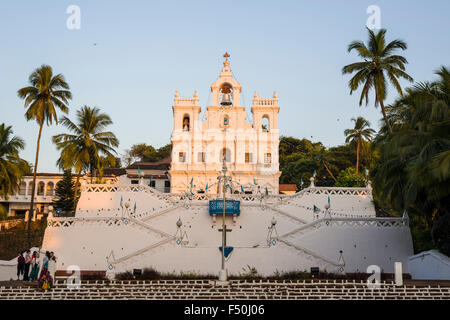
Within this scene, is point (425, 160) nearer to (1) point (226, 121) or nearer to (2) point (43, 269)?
(2) point (43, 269)

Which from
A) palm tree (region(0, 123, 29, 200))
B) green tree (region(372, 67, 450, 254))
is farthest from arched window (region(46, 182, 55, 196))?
green tree (region(372, 67, 450, 254))

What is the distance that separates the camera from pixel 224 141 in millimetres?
50000

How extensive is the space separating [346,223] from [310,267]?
4608mm

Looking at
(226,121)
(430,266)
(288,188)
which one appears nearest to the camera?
(430,266)

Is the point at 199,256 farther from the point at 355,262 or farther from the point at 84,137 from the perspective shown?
the point at 84,137

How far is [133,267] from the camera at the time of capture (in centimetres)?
2539

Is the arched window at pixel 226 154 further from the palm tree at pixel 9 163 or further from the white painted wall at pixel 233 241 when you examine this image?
the palm tree at pixel 9 163

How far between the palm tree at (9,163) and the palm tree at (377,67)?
22592 millimetres

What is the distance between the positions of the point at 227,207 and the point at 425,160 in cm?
1531

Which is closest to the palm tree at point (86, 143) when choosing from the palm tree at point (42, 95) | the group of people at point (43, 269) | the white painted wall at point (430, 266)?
the palm tree at point (42, 95)

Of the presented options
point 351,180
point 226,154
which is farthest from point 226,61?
point 351,180

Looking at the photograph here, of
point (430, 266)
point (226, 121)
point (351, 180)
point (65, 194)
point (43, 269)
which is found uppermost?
point (226, 121)

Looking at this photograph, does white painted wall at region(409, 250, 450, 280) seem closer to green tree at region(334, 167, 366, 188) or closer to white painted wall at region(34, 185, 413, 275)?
white painted wall at region(34, 185, 413, 275)
